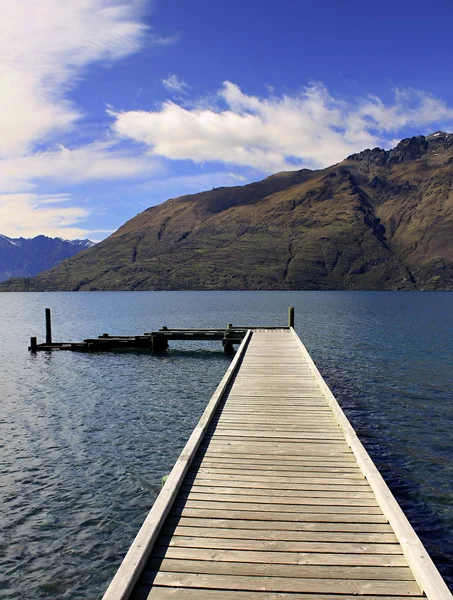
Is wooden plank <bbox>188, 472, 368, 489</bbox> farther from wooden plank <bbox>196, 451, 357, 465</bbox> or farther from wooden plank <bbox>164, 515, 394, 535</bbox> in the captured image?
wooden plank <bbox>164, 515, 394, 535</bbox>

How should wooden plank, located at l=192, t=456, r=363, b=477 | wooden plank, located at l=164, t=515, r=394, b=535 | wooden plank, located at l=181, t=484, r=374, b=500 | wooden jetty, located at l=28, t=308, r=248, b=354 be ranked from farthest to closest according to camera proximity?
wooden jetty, located at l=28, t=308, r=248, b=354, wooden plank, located at l=192, t=456, r=363, b=477, wooden plank, located at l=181, t=484, r=374, b=500, wooden plank, located at l=164, t=515, r=394, b=535

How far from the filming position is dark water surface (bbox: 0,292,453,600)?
943cm

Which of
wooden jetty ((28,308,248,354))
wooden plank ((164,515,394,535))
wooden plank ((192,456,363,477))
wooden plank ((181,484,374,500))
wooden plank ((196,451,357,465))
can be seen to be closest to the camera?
wooden plank ((164,515,394,535))

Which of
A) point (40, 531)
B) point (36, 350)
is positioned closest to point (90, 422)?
point (40, 531)

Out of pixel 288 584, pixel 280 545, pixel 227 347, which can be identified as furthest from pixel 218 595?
pixel 227 347

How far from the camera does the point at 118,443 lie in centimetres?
1548

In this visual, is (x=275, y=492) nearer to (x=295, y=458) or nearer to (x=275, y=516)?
(x=275, y=516)

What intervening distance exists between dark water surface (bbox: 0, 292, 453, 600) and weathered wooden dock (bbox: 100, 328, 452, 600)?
Answer: 2570mm

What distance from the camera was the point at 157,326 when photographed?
59375mm

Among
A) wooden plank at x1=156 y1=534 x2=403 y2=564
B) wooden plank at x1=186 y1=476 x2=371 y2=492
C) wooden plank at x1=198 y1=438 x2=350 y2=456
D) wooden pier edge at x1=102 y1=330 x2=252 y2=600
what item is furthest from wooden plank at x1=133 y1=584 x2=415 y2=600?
wooden plank at x1=198 y1=438 x2=350 y2=456

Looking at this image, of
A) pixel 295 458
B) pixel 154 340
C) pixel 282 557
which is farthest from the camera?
pixel 154 340

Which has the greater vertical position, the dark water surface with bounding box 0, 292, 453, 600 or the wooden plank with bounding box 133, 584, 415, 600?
the wooden plank with bounding box 133, 584, 415, 600

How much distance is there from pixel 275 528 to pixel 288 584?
3.94ft

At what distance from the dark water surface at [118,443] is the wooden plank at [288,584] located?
355 cm
